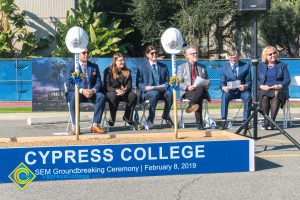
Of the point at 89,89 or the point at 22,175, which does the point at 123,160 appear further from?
the point at 89,89

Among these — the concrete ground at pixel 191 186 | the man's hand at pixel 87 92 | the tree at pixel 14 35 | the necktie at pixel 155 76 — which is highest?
the tree at pixel 14 35

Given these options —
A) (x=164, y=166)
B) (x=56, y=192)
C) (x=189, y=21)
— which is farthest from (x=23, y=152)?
(x=189, y=21)

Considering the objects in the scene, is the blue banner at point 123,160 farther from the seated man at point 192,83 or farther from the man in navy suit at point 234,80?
the man in navy suit at point 234,80

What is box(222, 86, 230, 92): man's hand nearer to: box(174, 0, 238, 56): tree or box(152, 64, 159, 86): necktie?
box(152, 64, 159, 86): necktie

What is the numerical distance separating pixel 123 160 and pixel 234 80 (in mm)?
5400

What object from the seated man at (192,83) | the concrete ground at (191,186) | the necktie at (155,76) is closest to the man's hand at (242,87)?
the seated man at (192,83)

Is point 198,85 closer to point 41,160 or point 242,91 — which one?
point 242,91

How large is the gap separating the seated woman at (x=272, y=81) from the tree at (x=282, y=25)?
23464mm

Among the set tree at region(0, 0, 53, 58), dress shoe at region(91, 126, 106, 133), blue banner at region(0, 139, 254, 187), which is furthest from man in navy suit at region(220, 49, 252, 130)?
tree at region(0, 0, 53, 58)

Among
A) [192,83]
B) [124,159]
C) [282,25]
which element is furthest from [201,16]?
[124,159]

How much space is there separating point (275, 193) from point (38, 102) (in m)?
12.0

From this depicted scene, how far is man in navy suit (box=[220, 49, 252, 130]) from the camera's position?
11773 millimetres

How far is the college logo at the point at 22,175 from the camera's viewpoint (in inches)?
263

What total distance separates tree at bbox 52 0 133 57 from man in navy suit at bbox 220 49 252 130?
1487 centimetres
